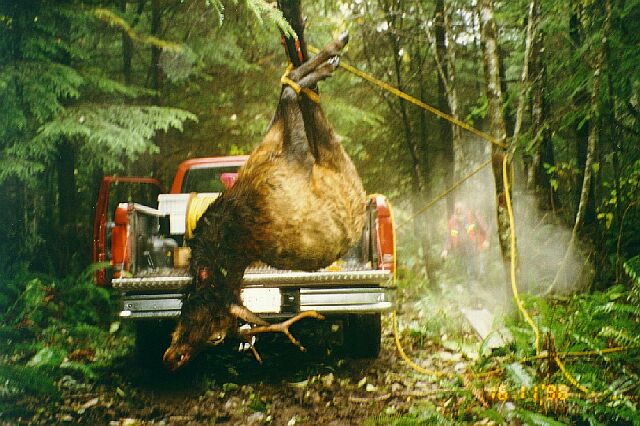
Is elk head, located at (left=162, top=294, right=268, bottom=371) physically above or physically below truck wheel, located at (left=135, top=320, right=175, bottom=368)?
above

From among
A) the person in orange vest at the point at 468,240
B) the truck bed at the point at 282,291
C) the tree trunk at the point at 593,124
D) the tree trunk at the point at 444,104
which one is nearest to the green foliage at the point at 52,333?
the truck bed at the point at 282,291

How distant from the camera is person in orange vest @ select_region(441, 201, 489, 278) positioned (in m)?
4.63

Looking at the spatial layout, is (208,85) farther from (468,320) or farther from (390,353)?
(468,320)

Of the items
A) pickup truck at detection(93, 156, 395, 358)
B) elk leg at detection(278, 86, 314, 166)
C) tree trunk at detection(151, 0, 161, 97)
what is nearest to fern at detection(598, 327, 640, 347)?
pickup truck at detection(93, 156, 395, 358)

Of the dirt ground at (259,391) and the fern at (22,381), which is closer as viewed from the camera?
the fern at (22,381)

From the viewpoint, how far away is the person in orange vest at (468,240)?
463 cm

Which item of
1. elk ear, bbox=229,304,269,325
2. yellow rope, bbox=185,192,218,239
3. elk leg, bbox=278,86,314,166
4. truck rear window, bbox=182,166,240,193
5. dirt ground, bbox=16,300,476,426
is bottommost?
dirt ground, bbox=16,300,476,426

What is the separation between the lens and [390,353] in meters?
3.69

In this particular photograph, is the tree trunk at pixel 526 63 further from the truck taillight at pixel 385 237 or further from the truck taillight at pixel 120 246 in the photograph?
the truck taillight at pixel 120 246

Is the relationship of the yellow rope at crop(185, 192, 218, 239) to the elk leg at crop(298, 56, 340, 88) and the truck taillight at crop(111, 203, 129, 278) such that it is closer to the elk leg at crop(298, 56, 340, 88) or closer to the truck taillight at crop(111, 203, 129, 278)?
the truck taillight at crop(111, 203, 129, 278)

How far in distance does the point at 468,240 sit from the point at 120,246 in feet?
9.76

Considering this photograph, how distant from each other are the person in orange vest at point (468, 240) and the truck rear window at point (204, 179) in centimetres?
206

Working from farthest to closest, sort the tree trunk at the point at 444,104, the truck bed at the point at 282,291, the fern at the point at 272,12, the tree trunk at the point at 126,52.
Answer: the tree trunk at the point at 444,104
the tree trunk at the point at 126,52
the truck bed at the point at 282,291
the fern at the point at 272,12

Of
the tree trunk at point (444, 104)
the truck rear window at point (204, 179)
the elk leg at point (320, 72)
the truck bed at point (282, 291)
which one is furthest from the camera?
the truck rear window at point (204, 179)
